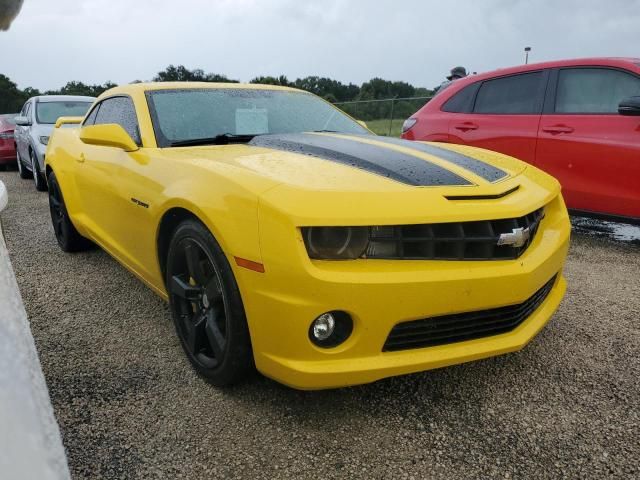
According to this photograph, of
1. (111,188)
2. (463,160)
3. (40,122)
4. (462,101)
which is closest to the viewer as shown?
(463,160)

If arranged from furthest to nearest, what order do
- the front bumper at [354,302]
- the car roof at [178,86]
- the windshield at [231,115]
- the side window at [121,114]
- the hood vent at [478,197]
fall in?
the car roof at [178,86] < the side window at [121,114] < the windshield at [231,115] < the hood vent at [478,197] < the front bumper at [354,302]

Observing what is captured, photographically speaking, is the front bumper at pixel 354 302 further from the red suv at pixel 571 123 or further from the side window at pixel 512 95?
the side window at pixel 512 95

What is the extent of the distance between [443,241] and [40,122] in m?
7.52

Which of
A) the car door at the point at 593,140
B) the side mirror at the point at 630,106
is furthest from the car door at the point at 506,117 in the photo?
the side mirror at the point at 630,106

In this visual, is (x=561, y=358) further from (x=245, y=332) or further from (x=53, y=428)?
(x=53, y=428)

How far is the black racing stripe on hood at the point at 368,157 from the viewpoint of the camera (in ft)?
6.49

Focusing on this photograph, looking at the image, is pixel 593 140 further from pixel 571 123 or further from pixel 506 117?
pixel 506 117

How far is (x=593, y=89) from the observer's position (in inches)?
161

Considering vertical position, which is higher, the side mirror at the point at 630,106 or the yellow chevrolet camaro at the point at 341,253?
the side mirror at the point at 630,106

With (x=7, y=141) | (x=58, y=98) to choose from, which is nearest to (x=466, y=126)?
(x=58, y=98)

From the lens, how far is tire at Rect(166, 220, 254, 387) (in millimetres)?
1840

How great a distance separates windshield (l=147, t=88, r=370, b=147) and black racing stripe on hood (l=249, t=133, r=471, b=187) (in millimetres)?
227

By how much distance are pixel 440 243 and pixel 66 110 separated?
308 inches

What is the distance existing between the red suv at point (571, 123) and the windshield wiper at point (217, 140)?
2.70 meters
